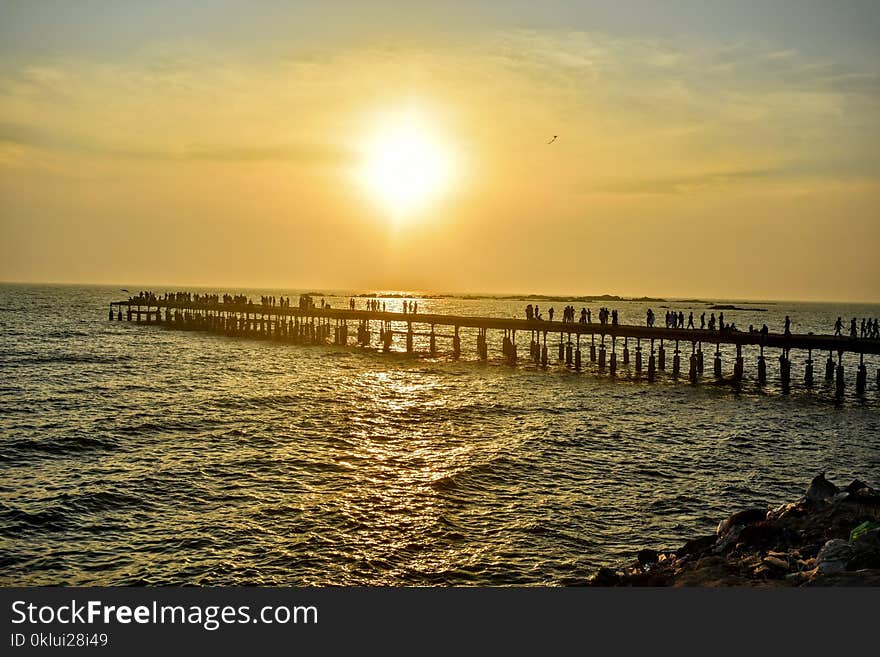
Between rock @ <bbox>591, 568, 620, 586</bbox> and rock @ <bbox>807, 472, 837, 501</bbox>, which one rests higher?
rock @ <bbox>807, 472, 837, 501</bbox>

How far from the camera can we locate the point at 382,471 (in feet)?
81.7

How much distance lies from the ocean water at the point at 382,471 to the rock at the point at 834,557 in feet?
16.9

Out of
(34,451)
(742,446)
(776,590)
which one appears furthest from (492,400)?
(776,590)

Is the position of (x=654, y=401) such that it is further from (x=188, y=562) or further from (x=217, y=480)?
(x=188, y=562)

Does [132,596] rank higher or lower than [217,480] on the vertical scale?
higher

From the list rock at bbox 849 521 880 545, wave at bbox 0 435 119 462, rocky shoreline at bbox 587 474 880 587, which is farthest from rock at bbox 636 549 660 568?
wave at bbox 0 435 119 462

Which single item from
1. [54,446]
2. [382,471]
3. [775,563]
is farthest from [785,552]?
[54,446]

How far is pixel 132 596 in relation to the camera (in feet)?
31.6

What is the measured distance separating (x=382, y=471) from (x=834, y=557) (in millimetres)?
15842

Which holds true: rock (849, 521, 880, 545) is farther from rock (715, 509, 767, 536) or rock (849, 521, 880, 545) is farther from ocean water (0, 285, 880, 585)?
ocean water (0, 285, 880, 585)

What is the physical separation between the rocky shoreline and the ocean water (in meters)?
2.11

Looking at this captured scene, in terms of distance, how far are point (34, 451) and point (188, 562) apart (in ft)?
50.0

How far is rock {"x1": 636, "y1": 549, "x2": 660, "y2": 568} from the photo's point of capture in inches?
606

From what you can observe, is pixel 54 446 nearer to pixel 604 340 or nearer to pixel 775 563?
pixel 775 563
